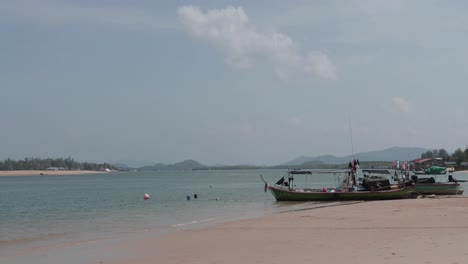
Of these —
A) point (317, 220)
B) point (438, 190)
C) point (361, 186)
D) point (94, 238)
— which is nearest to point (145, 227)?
point (94, 238)

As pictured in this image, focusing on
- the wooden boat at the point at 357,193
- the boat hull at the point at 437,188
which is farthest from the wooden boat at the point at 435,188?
the wooden boat at the point at 357,193

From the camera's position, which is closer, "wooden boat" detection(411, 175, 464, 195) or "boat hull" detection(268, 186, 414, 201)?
"boat hull" detection(268, 186, 414, 201)

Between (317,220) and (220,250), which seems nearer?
(220,250)

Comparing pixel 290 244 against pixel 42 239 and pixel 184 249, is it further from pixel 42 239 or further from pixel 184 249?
pixel 42 239

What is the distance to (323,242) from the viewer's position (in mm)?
15781

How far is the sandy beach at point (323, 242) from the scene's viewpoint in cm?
1265

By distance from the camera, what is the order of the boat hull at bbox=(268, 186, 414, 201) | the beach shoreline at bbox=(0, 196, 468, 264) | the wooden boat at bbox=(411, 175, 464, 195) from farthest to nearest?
the wooden boat at bbox=(411, 175, 464, 195) → the boat hull at bbox=(268, 186, 414, 201) → the beach shoreline at bbox=(0, 196, 468, 264)

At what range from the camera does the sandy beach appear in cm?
1265

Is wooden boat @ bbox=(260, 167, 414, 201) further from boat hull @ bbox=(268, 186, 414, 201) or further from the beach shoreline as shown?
the beach shoreline

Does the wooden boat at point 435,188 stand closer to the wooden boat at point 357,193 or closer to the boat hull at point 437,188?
the boat hull at point 437,188

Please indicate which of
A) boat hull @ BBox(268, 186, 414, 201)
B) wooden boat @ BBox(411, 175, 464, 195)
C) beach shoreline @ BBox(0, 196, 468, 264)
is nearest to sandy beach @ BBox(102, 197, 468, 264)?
beach shoreline @ BBox(0, 196, 468, 264)

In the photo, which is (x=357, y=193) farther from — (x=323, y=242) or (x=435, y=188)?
(x=323, y=242)

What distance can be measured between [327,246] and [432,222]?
280 inches

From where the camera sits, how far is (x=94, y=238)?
21.6 metres
